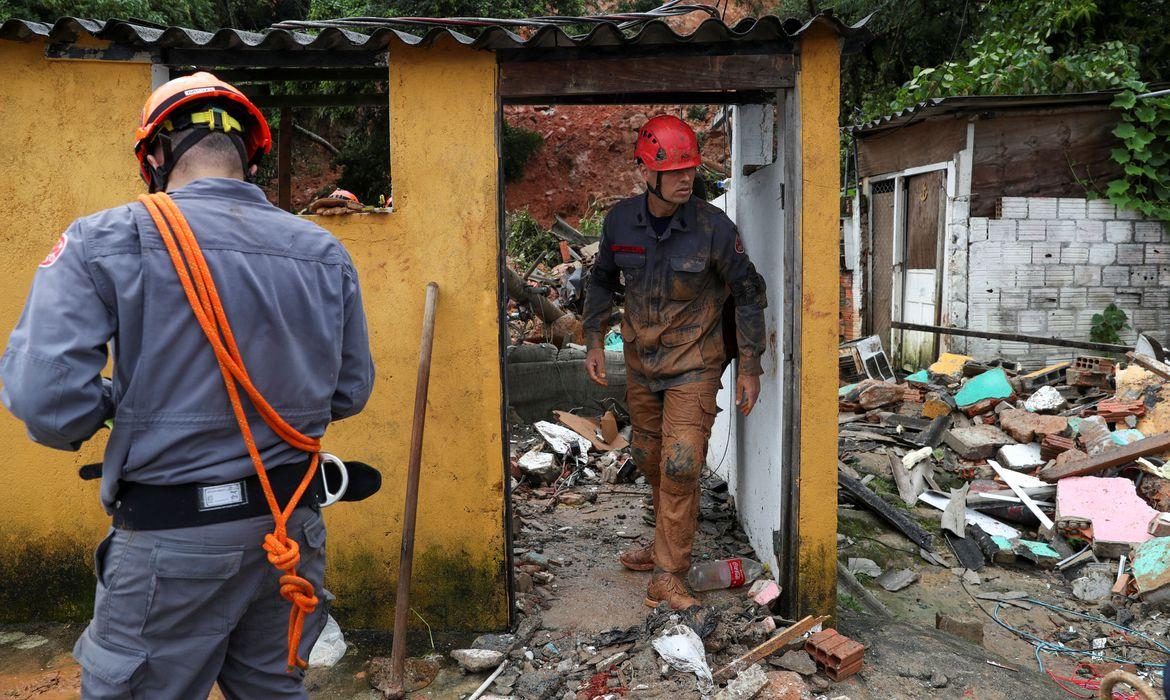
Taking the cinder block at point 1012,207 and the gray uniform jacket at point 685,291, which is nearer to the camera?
the gray uniform jacket at point 685,291

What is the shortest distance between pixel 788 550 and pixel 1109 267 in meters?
8.12

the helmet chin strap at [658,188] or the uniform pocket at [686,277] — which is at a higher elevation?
the helmet chin strap at [658,188]

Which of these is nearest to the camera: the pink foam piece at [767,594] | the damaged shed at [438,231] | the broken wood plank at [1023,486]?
the damaged shed at [438,231]

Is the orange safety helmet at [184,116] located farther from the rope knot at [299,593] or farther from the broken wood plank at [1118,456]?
the broken wood plank at [1118,456]

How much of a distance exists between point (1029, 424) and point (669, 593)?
15.3 ft

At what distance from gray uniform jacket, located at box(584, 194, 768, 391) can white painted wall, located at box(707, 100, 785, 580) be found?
163 mm

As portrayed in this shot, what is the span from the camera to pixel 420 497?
4098mm

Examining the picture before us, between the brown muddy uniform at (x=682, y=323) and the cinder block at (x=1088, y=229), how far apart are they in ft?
24.7

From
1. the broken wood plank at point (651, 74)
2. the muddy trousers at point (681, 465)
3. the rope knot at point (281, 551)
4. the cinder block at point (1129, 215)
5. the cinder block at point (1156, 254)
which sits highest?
the broken wood plank at point (651, 74)

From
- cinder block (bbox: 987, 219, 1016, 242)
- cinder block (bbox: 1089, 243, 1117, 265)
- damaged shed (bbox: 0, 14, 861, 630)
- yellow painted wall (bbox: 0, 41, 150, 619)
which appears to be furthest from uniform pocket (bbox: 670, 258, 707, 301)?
cinder block (bbox: 1089, 243, 1117, 265)

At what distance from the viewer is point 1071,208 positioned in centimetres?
999

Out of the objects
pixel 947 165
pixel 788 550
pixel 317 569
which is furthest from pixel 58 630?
pixel 947 165

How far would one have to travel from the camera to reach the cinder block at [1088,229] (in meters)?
10.0

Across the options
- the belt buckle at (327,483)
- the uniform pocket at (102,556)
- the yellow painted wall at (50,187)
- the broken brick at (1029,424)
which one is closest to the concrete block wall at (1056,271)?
the broken brick at (1029,424)
